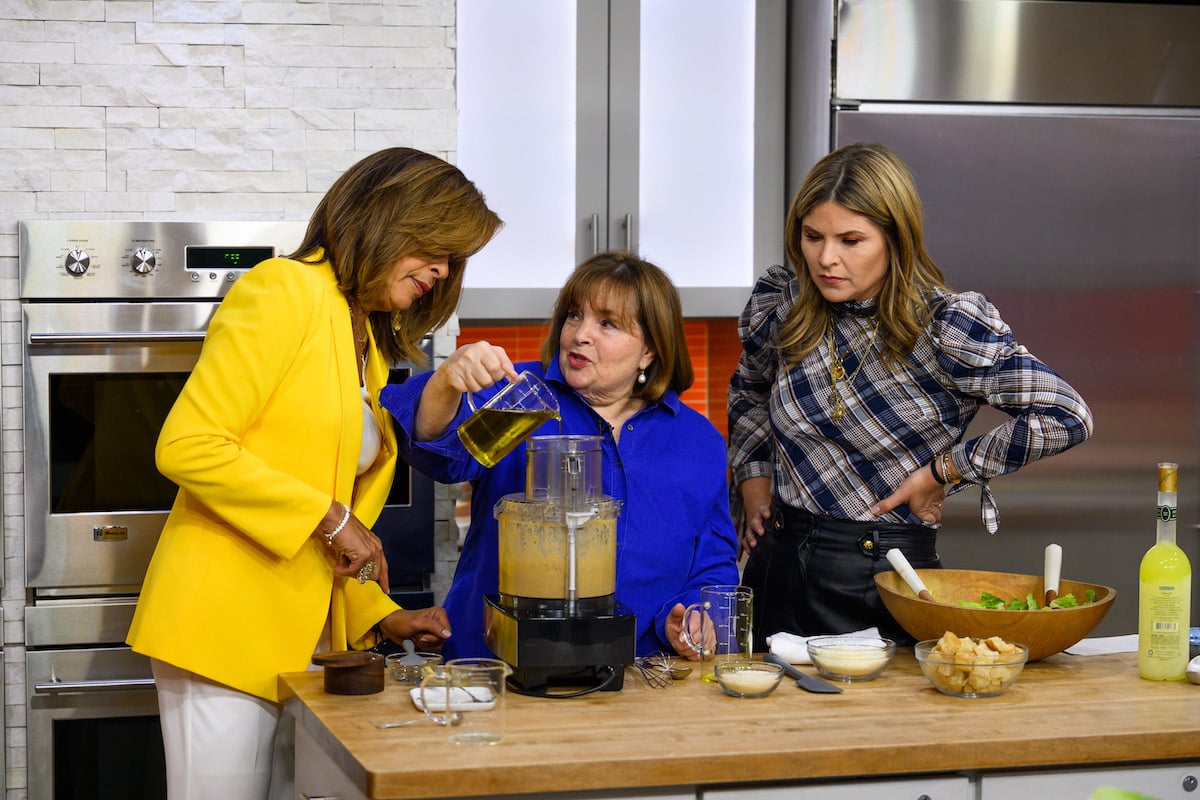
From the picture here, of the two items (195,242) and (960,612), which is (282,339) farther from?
(960,612)

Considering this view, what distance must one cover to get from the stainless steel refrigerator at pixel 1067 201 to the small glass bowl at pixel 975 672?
1507mm

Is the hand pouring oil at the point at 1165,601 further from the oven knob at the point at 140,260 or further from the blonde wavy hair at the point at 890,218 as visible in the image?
the oven knob at the point at 140,260

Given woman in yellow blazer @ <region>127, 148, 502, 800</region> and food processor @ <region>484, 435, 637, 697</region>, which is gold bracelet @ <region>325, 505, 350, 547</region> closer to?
woman in yellow blazer @ <region>127, 148, 502, 800</region>

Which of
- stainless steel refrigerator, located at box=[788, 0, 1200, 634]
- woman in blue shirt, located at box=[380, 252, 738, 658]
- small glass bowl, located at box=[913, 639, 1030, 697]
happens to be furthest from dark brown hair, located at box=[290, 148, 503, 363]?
stainless steel refrigerator, located at box=[788, 0, 1200, 634]

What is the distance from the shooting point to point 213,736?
2037 mm

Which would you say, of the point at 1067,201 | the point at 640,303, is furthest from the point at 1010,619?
the point at 1067,201

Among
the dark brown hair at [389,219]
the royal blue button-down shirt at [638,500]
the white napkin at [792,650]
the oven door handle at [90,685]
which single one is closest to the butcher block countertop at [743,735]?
the white napkin at [792,650]

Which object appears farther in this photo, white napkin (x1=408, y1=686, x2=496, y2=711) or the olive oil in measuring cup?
the olive oil in measuring cup

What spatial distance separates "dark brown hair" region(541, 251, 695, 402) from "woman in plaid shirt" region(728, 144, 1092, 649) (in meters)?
0.25

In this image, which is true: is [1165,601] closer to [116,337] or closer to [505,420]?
[505,420]

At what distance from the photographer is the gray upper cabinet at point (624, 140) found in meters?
3.24

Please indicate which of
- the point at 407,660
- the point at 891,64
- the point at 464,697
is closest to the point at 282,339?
the point at 407,660

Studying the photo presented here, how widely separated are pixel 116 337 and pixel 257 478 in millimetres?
994

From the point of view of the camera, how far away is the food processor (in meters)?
1.85
